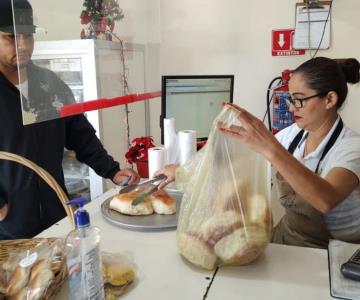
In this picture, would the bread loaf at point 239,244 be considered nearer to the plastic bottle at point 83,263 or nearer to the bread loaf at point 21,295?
the plastic bottle at point 83,263

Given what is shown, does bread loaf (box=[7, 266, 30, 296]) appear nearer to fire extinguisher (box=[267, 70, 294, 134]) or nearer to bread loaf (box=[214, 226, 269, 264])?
bread loaf (box=[214, 226, 269, 264])

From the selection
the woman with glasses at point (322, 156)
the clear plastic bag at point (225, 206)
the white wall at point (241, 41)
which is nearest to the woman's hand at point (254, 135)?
the clear plastic bag at point (225, 206)

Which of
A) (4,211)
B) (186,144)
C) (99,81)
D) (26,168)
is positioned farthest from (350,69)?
(4,211)

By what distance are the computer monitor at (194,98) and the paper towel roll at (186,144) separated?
46cm

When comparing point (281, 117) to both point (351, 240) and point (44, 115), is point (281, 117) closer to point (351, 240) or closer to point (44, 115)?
point (351, 240)

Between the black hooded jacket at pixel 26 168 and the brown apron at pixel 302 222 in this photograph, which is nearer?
the brown apron at pixel 302 222

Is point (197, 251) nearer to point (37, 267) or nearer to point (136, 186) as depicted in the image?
point (37, 267)

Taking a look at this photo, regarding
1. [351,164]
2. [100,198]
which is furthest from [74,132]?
[351,164]

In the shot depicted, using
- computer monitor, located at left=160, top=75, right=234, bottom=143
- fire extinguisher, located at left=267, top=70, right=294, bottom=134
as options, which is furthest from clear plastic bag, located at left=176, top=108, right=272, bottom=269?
fire extinguisher, located at left=267, top=70, right=294, bottom=134

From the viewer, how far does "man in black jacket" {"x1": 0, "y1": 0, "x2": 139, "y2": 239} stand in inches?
48.3

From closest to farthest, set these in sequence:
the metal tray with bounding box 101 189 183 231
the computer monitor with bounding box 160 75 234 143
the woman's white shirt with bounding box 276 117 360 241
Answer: the metal tray with bounding box 101 189 183 231
the woman's white shirt with bounding box 276 117 360 241
the computer monitor with bounding box 160 75 234 143

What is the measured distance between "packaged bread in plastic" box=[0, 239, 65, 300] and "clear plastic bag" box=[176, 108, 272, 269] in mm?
283

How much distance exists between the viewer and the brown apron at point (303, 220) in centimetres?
123

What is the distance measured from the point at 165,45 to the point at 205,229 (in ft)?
7.32
